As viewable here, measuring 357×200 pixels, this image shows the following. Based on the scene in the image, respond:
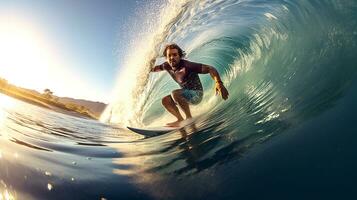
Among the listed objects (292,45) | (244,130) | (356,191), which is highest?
(292,45)

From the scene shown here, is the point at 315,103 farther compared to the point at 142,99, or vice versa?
the point at 142,99

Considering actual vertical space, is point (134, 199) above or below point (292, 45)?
below

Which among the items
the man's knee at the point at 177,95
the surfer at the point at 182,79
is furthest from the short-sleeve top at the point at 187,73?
the man's knee at the point at 177,95

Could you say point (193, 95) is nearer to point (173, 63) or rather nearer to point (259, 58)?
point (173, 63)

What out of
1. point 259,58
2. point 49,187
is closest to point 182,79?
point 259,58

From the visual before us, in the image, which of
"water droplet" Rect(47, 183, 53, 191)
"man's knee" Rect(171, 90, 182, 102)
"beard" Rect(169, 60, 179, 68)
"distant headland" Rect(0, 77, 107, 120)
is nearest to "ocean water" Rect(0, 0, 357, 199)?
"water droplet" Rect(47, 183, 53, 191)

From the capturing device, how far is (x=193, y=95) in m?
4.62

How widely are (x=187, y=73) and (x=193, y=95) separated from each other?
0.27 meters

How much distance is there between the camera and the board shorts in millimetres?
4578

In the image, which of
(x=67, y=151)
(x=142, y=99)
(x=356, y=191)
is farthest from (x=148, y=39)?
(x=356, y=191)

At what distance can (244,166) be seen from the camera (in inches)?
69.2

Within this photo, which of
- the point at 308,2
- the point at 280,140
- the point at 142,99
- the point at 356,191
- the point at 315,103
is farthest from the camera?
the point at 142,99

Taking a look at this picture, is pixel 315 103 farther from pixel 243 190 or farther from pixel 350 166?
pixel 243 190

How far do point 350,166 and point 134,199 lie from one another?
809 mm
